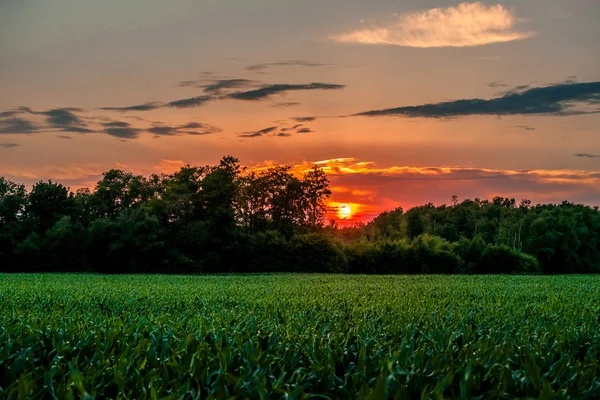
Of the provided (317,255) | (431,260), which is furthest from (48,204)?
(431,260)

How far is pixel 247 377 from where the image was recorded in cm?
610

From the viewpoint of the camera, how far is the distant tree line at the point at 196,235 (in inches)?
2448

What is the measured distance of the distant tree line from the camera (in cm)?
6219

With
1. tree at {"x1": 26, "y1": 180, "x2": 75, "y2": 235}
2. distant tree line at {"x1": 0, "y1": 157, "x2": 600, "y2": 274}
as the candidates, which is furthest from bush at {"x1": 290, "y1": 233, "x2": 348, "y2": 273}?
tree at {"x1": 26, "y1": 180, "x2": 75, "y2": 235}

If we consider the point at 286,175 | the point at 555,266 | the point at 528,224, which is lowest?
the point at 555,266

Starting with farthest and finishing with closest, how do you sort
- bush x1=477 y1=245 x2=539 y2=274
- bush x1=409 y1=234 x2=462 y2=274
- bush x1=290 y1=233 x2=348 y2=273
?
bush x1=477 y1=245 x2=539 y2=274 < bush x1=409 y1=234 x2=462 y2=274 < bush x1=290 y1=233 x2=348 y2=273

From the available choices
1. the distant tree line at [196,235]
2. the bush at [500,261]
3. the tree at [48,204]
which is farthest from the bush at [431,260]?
the tree at [48,204]

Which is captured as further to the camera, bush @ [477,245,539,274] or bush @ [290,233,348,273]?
bush @ [477,245,539,274]

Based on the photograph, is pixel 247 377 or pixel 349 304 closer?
pixel 247 377

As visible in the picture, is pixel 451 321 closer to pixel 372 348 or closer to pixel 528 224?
pixel 372 348

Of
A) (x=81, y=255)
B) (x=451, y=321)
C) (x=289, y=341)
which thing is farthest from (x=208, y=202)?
(x=289, y=341)

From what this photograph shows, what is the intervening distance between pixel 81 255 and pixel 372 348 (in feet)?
199

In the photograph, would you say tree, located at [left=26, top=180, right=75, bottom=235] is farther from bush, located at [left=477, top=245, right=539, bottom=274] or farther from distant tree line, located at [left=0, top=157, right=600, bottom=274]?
bush, located at [left=477, top=245, right=539, bottom=274]

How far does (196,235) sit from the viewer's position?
208ft
